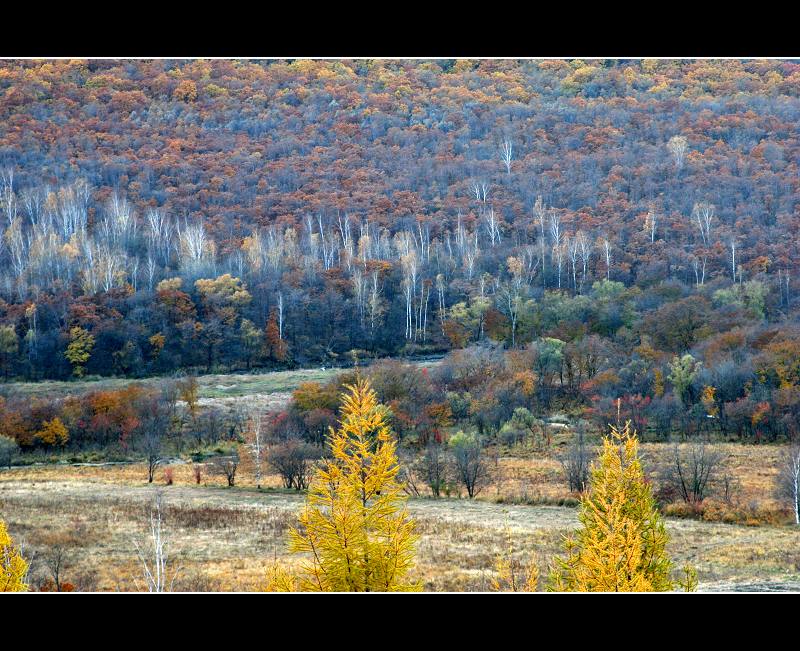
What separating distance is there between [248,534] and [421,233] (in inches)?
1242

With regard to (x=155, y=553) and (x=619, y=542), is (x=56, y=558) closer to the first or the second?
(x=155, y=553)

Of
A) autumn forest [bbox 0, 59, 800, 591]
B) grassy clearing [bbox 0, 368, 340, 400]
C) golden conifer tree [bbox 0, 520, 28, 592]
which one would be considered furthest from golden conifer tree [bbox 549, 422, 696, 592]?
grassy clearing [bbox 0, 368, 340, 400]

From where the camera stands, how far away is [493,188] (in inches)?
2260

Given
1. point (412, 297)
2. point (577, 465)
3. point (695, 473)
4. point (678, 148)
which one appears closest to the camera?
point (695, 473)

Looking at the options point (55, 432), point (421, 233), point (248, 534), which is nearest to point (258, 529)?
point (248, 534)

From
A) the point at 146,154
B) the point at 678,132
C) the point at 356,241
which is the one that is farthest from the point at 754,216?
the point at 146,154

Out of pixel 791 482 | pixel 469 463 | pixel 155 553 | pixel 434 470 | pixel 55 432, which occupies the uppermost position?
pixel 55 432

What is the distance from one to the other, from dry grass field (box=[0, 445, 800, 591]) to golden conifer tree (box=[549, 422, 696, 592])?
15.4 ft

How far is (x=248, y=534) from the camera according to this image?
23391mm

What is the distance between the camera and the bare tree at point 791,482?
23.7 meters

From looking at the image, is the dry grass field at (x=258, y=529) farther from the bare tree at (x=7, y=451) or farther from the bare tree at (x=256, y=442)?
the bare tree at (x=7, y=451)

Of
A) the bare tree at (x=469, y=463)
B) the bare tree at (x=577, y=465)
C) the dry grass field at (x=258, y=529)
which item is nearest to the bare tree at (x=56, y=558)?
the dry grass field at (x=258, y=529)

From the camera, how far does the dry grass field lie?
1975 centimetres
